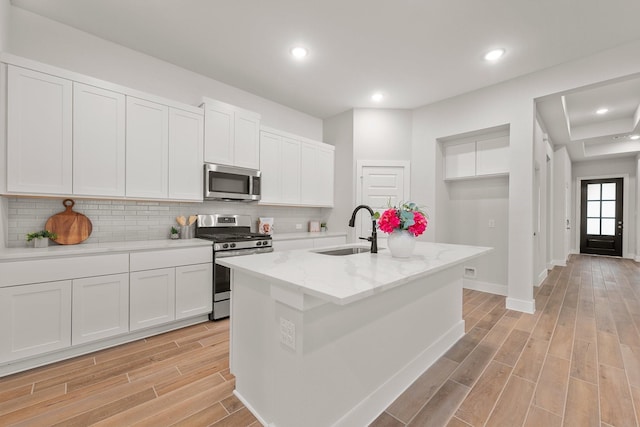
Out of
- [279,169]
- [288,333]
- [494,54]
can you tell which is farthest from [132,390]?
[494,54]

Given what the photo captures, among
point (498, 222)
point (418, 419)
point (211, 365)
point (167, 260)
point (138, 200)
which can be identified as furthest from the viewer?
point (498, 222)

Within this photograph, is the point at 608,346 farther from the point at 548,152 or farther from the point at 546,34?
the point at 548,152

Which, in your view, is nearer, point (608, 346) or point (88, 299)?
point (88, 299)

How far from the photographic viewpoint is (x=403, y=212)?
2.01 meters

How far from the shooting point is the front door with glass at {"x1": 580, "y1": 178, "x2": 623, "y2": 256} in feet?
24.2

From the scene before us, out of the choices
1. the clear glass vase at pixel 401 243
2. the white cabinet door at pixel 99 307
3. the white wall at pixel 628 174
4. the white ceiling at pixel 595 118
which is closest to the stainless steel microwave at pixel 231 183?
the white cabinet door at pixel 99 307

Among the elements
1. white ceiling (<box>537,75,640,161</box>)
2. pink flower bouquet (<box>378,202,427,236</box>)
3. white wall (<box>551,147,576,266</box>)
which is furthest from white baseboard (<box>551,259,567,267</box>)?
pink flower bouquet (<box>378,202,427,236</box>)

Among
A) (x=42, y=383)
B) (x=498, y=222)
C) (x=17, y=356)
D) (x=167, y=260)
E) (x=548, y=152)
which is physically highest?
(x=548, y=152)

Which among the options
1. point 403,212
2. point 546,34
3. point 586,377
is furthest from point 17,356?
point 546,34

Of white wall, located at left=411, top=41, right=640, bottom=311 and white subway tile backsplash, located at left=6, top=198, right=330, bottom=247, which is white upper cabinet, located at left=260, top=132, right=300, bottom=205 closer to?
white subway tile backsplash, located at left=6, top=198, right=330, bottom=247

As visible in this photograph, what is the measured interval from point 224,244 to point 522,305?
362 centimetres

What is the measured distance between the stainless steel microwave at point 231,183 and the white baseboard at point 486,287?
3.22 metres

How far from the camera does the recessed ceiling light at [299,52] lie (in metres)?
2.99

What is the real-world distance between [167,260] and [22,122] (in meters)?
1.53
